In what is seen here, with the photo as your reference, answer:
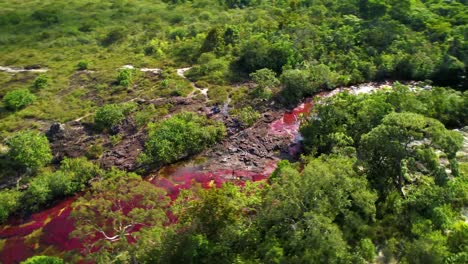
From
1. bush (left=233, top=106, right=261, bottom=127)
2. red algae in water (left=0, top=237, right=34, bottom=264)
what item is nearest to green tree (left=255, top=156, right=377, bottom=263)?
bush (left=233, top=106, right=261, bottom=127)

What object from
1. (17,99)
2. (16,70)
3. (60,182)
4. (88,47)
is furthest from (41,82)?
(60,182)

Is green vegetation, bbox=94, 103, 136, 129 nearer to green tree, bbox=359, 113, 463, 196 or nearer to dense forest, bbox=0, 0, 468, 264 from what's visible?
dense forest, bbox=0, 0, 468, 264

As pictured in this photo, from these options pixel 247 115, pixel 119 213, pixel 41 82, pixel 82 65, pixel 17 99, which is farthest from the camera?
pixel 82 65

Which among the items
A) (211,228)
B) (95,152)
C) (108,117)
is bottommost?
(95,152)

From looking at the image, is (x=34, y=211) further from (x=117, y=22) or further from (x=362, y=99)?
(x=117, y=22)

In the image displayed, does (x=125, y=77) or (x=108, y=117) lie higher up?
(x=125, y=77)

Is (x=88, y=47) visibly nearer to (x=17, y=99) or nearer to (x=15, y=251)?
(x=17, y=99)

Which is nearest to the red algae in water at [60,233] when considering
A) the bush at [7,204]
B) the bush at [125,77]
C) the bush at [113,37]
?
the bush at [7,204]
